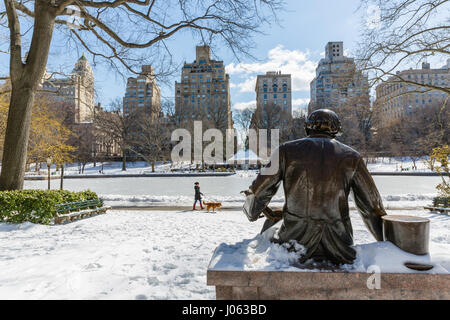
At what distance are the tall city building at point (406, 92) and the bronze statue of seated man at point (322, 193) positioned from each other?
35.2 feet

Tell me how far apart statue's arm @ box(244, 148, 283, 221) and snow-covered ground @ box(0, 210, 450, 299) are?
0.92m

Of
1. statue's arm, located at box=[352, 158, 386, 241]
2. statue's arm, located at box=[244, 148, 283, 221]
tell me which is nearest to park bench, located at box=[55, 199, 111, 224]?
statue's arm, located at box=[244, 148, 283, 221]

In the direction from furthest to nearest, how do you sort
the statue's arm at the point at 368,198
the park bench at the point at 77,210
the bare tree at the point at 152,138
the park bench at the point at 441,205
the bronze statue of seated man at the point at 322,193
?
the bare tree at the point at 152,138 → the park bench at the point at 441,205 → the park bench at the point at 77,210 → the statue's arm at the point at 368,198 → the bronze statue of seated man at the point at 322,193

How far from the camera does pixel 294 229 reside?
85.7 inches

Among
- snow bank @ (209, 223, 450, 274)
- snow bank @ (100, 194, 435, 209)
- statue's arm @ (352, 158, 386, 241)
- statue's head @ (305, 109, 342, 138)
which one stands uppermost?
statue's head @ (305, 109, 342, 138)

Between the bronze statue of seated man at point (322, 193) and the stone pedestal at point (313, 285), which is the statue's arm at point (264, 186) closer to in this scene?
the bronze statue of seated man at point (322, 193)

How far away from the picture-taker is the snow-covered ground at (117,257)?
3141mm

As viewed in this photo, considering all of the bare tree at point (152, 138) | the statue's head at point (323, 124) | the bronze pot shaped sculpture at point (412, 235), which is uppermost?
the bare tree at point (152, 138)

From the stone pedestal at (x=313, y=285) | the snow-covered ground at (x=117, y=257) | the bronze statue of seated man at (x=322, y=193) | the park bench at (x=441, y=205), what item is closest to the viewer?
the stone pedestal at (x=313, y=285)

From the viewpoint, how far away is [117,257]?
174 inches

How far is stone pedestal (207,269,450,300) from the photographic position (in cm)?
→ 185

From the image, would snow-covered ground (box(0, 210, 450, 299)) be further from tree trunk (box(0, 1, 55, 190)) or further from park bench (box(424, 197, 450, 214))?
park bench (box(424, 197, 450, 214))

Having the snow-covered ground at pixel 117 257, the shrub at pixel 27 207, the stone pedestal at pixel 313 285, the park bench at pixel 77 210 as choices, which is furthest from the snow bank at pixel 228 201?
the stone pedestal at pixel 313 285

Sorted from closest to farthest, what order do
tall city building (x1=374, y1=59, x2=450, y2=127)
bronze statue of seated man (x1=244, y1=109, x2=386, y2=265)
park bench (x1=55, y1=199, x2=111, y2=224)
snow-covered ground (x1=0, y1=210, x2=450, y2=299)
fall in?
bronze statue of seated man (x1=244, y1=109, x2=386, y2=265) < snow-covered ground (x1=0, y1=210, x2=450, y2=299) < park bench (x1=55, y1=199, x2=111, y2=224) < tall city building (x1=374, y1=59, x2=450, y2=127)
